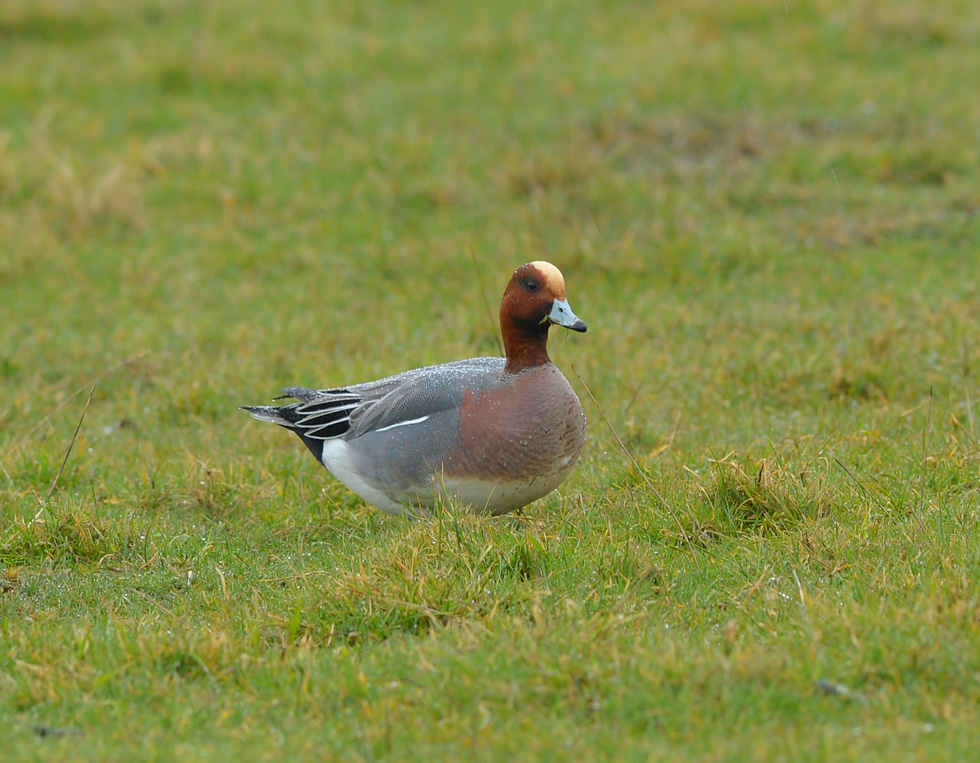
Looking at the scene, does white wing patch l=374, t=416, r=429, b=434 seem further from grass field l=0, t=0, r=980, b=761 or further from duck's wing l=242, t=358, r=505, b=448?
grass field l=0, t=0, r=980, b=761

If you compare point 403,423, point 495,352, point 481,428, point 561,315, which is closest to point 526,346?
point 561,315

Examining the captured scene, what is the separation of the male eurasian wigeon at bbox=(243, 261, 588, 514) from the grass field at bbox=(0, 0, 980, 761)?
22 centimetres

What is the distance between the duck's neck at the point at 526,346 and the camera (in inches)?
207

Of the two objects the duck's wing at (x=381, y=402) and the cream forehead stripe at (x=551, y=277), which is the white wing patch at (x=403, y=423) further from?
the cream forehead stripe at (x=551, y=277)

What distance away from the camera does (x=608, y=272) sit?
328 inches

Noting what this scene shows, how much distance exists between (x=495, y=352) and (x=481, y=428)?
97.1 inches

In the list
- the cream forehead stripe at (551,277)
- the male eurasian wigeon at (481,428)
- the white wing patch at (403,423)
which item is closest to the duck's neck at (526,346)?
the male eurasian wigeon at (481,428)

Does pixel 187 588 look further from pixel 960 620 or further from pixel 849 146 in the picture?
pixel 849 146

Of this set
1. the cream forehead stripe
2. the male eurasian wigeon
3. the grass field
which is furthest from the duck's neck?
the grass field

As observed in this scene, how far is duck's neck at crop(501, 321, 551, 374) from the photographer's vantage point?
5.25 m

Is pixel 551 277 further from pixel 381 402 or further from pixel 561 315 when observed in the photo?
pixel 381 402

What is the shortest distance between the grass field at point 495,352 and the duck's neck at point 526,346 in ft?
2.07

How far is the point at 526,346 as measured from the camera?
5.26m

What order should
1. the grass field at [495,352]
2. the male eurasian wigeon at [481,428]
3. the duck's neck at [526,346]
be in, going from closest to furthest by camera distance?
the grass field at [495,352], the male eurasian wigeon at [481,428], the duck's neck at [526,346]
